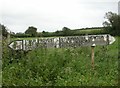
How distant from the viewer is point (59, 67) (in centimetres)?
967

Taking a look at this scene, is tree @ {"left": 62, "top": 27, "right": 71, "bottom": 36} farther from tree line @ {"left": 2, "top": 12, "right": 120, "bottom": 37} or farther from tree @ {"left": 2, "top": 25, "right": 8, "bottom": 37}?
tree @ {"left": 2, "top": 25, "right": 8, "bottom": 37}

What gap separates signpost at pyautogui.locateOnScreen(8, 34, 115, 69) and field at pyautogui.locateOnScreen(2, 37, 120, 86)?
192mm

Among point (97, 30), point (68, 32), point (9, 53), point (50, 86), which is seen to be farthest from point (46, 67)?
point (97, 30)

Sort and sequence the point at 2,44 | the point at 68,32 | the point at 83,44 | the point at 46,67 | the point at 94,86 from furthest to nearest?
the point at 68,32
the point at 83,44
the point at 2,44
the point at 46,67
the point at 94,86

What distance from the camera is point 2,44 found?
10.4 meters

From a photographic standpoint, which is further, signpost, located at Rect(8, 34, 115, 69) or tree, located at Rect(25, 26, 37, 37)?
tree, located at Rect(25, 26, 37, 37)

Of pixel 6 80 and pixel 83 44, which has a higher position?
pixel 83 44

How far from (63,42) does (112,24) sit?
7.96 feet

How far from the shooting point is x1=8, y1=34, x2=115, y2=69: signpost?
421 inches

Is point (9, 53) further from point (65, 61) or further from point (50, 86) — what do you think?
point (50, 86)

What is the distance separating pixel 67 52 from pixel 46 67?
2.12 m

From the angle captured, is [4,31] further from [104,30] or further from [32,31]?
[104,30]

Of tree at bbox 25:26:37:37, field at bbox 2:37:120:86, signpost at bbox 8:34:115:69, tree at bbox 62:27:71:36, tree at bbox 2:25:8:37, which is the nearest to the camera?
field at bbox 2:37:120:86

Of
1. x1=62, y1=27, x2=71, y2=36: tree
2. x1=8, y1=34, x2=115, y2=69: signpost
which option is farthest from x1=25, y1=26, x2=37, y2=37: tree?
x1=8, y1=34, x2=115, y2=69: signpost
